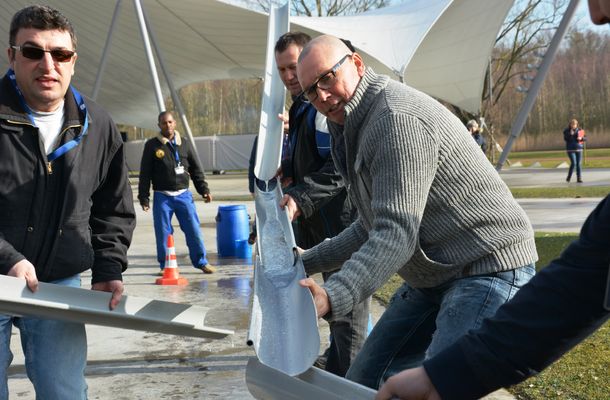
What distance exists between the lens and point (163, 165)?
10.1 m

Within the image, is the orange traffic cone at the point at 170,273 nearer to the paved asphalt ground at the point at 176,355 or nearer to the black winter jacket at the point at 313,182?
the paved asphalt ground at the point at 176,355

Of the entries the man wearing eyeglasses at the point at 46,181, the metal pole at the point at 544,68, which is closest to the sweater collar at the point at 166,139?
the man wearing eyeglasses at the point at 46,181

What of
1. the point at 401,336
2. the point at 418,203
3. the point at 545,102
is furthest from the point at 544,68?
the point at 545,102

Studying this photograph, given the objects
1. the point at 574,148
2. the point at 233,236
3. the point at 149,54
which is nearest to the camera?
the point at 233,236

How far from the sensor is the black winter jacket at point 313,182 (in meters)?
4.63

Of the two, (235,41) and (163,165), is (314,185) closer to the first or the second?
(163,165)

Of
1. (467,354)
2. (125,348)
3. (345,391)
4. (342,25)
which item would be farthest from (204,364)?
(342,25)

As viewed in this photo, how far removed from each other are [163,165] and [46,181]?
6962mm

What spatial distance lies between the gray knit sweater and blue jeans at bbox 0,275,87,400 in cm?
124

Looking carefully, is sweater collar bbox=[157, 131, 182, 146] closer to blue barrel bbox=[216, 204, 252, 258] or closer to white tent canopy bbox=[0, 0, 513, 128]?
blue barrel bbox=[216, 204, 252, 258]

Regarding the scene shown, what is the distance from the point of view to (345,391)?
1940 millimetres

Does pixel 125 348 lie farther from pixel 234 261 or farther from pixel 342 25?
pixel 342 25

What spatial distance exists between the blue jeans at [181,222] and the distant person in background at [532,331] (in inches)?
324

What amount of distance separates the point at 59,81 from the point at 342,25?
26.3m
